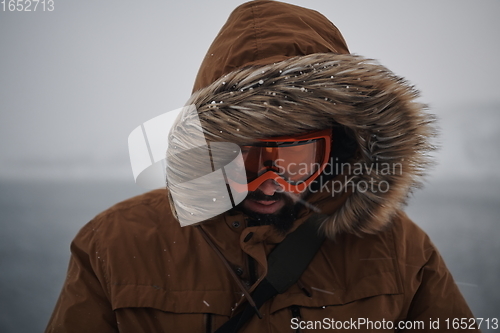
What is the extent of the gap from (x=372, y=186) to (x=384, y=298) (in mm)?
439

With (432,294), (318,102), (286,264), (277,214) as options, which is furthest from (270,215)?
(432,294)

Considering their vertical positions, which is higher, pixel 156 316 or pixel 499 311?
pixel 156 316

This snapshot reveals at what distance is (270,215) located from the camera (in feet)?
4.21

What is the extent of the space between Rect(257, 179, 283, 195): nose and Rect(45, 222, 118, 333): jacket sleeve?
0.67 metres

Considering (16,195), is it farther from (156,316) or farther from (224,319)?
(224,319)

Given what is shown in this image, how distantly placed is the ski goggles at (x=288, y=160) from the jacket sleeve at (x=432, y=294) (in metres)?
0.49

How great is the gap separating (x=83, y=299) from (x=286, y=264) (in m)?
0.73

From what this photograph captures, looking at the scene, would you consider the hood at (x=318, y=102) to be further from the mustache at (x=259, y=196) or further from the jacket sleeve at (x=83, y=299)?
the jacket sleeve at (x=83, y=299)

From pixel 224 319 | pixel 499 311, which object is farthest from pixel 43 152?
pixel 499 311

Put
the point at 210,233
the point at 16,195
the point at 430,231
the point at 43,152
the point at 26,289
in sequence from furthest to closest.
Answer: the point at 430,231 → the point at 26,289 → the point at 16,195 → the point at 43,152 → the point at 210,233

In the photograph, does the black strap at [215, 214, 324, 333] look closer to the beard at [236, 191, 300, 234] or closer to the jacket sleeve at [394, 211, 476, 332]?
the beard at [236, 191, 300, 234]

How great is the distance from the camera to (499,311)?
7.22 feet

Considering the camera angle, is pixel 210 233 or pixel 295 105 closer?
pixel 295 105

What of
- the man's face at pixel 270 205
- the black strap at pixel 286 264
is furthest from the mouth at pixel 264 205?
the black strap at pixel 286 264
